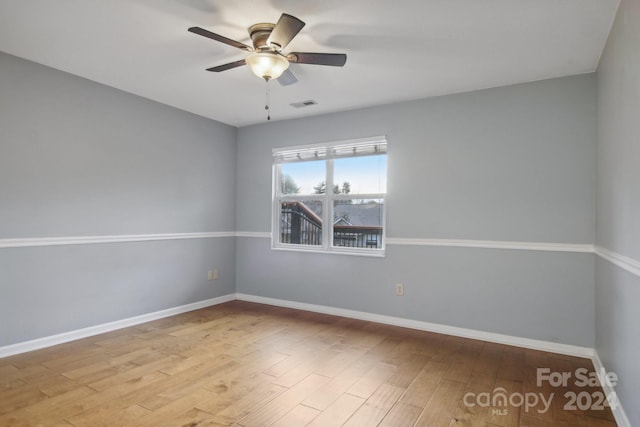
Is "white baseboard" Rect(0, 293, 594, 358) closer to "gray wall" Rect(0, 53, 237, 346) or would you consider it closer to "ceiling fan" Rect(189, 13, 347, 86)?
"gray wall" Rect(0, 53, 237, 346)

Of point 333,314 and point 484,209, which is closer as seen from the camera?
point 484,209

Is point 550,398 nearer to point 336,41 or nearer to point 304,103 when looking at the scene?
point 336,41

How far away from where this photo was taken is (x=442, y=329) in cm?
357

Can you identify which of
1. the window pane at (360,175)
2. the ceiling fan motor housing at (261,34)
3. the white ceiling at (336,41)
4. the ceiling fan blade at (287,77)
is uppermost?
the white ceiling at (336,41)

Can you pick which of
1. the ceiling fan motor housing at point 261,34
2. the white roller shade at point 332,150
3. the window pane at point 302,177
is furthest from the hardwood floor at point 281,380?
the ceiling fan motor housing at point 261,34

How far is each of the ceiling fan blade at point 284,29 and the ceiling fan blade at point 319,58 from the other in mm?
145

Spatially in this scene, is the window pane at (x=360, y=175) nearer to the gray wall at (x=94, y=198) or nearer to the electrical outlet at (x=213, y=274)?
the gray wall at (x=94, y=198)

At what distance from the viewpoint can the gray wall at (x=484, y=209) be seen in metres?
3.04

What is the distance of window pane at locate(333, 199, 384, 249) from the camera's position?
407 cm

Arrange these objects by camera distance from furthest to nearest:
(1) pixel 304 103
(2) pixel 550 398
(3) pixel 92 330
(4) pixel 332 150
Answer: (4) pixel 332 150 → (1) pixel 304 103 → (3) pixel 92 330 → (2) pixel 550 398

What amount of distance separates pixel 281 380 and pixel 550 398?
70.9 inches

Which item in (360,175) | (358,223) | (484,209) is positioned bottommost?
(358,223)

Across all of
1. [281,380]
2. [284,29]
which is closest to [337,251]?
[281,380]

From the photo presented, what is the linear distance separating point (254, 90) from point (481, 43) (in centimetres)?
209
